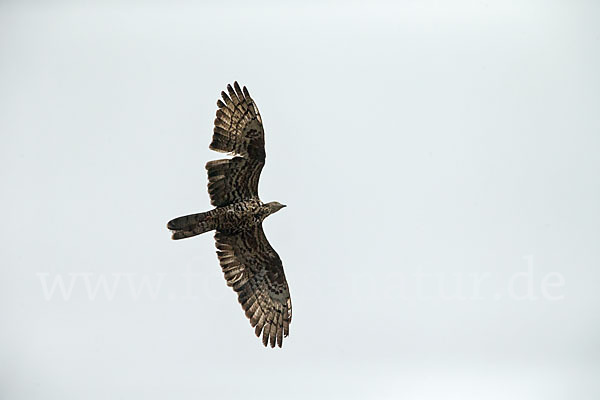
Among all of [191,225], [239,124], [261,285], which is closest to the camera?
[191,225]

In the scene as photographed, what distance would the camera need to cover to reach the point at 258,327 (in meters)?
11.0

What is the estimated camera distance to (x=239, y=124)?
33.7ft

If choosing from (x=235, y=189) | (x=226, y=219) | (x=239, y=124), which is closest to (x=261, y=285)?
(x=226, y=219)

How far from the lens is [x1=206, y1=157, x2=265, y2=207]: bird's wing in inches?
403

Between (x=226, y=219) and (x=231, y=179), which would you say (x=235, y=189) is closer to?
(x=231, y=179)

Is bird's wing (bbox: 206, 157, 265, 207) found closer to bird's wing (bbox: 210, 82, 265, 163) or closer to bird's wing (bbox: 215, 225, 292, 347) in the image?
bird's wing (bbox: 210, 82, 265, 163)

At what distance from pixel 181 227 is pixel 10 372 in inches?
276

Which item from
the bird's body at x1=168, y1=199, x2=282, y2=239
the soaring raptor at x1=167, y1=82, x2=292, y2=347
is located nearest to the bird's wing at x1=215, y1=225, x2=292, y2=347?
the soaring raptor at x1=167, y1=82, x2=292, y2=347

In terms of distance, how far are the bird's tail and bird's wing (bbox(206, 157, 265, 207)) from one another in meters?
Result: 0.21

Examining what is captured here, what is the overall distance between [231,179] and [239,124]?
0.63 metres

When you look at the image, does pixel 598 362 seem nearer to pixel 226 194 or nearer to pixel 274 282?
pixel 274 282

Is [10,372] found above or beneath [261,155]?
beneath

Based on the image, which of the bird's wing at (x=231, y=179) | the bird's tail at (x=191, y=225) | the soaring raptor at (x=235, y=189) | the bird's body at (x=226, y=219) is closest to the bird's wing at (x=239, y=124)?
the soaring raptor at (x=235, y=189)

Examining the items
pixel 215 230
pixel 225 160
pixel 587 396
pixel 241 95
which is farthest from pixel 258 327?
pixel 587 396
